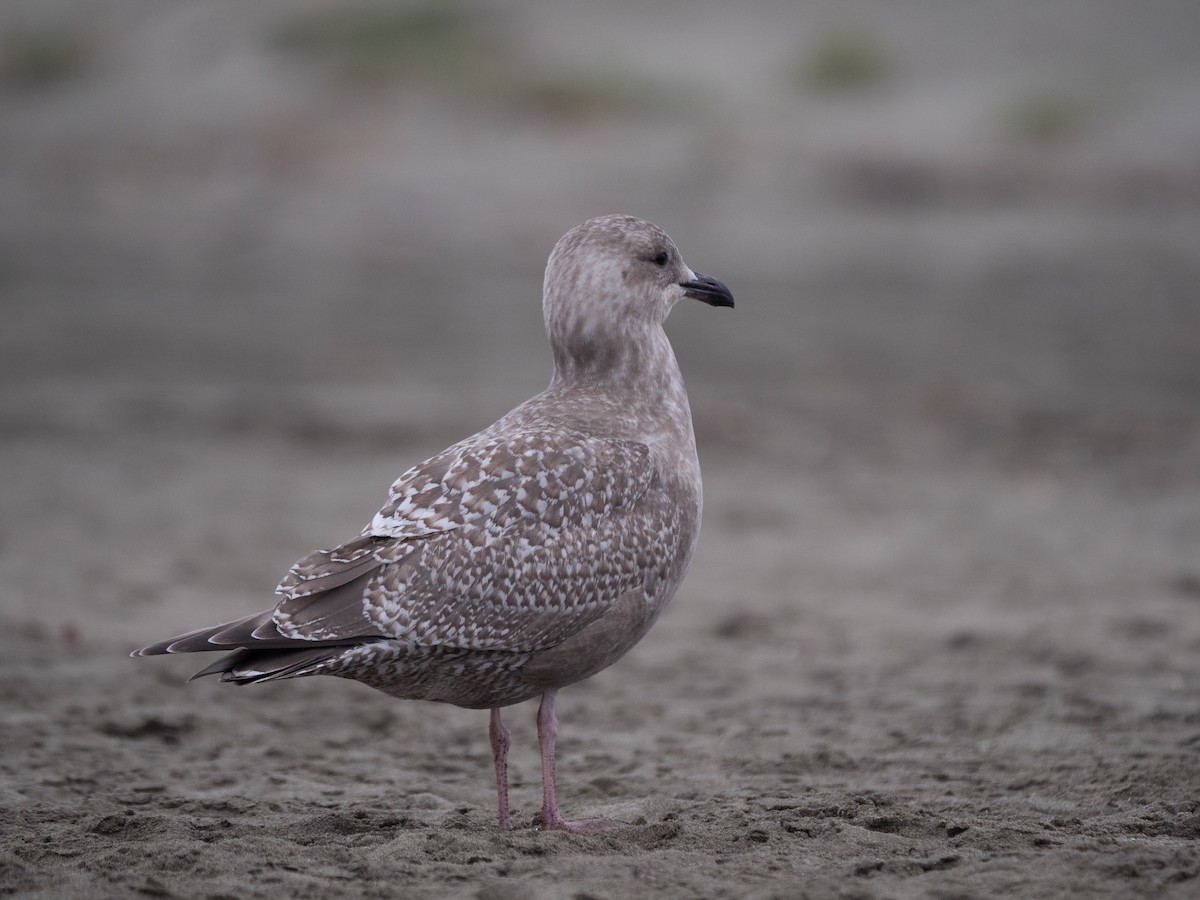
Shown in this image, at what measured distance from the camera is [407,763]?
6.20 meters

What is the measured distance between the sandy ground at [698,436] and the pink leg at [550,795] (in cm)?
10

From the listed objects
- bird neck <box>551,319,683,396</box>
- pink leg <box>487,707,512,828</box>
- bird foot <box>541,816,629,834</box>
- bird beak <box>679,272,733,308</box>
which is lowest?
bird foot <box>541,816,629,834</box>

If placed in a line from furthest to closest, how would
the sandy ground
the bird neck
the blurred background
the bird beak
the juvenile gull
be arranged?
the blurred background, the bird beak, the bird neck, the sandy ground, the juvenile gull

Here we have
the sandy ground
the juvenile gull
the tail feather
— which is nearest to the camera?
the tail feather

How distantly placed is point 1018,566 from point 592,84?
16.7 metres

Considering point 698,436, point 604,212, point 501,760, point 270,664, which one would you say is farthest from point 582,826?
point 604,212

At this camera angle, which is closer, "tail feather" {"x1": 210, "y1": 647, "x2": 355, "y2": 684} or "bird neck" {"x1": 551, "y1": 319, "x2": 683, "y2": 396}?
"tail feather" {"x1": 210, "y1": 647, "x2": 355, "y2": 684}

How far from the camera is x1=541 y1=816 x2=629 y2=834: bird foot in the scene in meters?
5.03

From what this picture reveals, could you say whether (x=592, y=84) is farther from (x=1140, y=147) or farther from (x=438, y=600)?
(x=438, y=600)

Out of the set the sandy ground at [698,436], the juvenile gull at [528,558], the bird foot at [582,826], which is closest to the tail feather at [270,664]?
the juvenile gull at [528,558]

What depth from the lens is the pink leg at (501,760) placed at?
16.9ft

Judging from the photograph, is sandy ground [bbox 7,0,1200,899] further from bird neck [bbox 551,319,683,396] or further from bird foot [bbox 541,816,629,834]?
bird neck [bbox 551,319,683,396]

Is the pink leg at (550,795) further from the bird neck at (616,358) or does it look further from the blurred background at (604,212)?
the blurred background at (604,212)

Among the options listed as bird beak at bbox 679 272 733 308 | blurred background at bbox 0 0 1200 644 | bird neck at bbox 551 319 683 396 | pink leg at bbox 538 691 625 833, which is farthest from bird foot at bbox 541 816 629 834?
blurred background at bbox 0 0 1200 644
